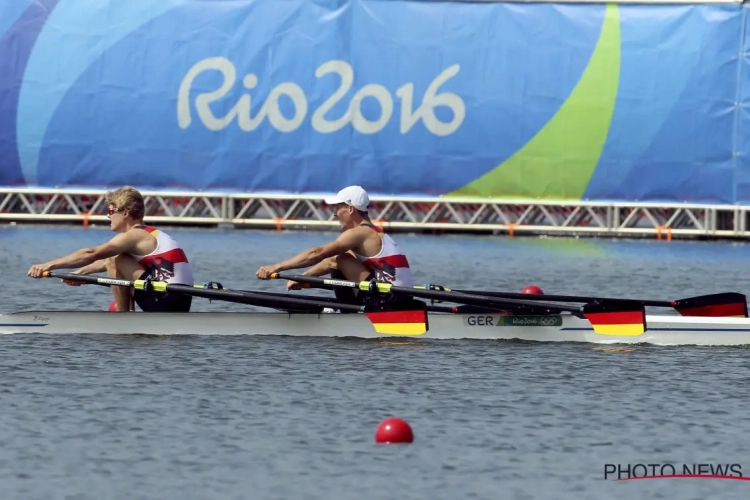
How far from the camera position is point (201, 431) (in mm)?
12672

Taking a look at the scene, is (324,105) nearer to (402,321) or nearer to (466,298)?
(466,298)

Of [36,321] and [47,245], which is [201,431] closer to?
[36,321]

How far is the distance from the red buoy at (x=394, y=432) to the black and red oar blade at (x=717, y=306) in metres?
7.35

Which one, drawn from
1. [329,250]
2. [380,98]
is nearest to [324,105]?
[380,98]

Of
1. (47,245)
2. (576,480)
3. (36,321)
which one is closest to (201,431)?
(576,480)

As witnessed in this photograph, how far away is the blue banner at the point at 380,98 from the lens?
3516 cm

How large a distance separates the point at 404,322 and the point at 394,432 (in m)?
5.29

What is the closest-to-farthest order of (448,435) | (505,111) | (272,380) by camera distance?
(448,435), (272,380), (505,111)

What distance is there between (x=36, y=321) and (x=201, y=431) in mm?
5536

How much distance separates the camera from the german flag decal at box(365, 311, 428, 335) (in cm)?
1742

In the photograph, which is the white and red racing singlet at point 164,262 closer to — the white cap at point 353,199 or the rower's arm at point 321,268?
the rower's arm at point 321,268

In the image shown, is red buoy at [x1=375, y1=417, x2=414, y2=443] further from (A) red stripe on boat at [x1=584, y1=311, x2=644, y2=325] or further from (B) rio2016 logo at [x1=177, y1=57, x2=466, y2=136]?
(B) rio2016 logo at [x1=177, y1=57, x2=466, y2=136]

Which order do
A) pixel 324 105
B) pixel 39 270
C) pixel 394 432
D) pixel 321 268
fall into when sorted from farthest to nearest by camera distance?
pixel 324 105
pixel 321 268
pixel 39 270
pixel 394 432

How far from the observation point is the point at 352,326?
17734 millimetres
